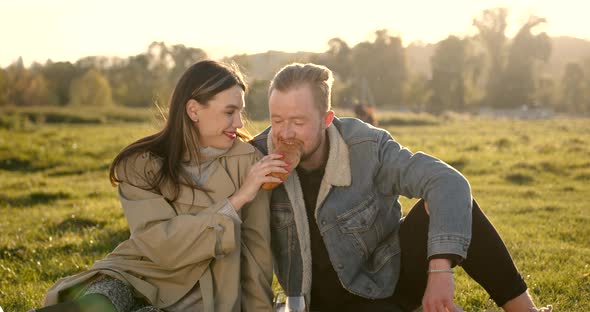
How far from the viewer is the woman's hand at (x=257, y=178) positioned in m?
3.58

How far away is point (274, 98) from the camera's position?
12.6 ft

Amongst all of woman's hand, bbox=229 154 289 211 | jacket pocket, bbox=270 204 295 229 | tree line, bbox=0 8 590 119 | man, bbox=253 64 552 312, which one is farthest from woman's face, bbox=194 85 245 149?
tree line, bbox=0 8 590 119

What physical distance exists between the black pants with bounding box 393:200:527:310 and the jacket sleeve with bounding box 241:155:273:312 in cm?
83

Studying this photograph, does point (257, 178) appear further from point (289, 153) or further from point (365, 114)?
point (365, 114)

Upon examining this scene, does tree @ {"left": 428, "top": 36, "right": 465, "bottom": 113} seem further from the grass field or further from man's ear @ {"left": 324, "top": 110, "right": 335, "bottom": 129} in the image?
man's ear @ {"left": 324, "top": 110, "right": 335, "bottom": 129}

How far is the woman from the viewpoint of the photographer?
11.8 ft

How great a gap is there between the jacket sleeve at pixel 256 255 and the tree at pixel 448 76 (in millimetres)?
63328

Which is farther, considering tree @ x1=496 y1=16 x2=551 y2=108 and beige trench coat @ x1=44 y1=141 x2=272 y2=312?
tree @ x1=496 y1=16 x2=551 y2=108

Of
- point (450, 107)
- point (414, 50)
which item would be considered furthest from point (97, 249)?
point (414, 50)

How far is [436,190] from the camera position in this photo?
3615mm

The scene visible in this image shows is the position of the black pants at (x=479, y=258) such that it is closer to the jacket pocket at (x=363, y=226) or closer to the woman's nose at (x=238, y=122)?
the jacket pocket at (x=363, y=226)

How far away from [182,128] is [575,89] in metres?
80.7

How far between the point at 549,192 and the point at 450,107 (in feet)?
200

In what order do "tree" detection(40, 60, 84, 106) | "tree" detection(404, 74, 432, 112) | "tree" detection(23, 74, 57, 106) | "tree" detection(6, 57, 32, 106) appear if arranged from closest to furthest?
"tree" detection(6, 57, 32, 106) → "tree" detection(23, 74, 57, 106) → "tree" detection(40, 60, 84, 106) → "tree" detection(404, 74, 432, 112)
